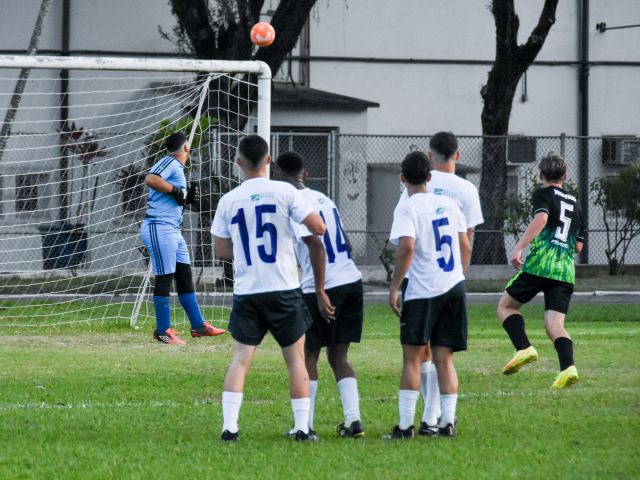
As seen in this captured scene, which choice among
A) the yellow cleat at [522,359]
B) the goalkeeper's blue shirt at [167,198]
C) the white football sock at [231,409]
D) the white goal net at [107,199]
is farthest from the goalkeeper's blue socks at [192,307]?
the white football sock at [231,409]

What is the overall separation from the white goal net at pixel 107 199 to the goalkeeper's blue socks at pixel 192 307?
182 centimetres

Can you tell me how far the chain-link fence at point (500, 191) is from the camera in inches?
966

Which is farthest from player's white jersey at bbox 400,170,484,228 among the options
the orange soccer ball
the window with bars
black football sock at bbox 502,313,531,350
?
the window with bars

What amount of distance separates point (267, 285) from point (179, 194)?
5.33 meters

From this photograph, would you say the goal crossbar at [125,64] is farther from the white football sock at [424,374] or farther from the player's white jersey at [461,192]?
the white football sock at [424,374]

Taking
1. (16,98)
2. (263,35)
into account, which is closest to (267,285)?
(263,35)

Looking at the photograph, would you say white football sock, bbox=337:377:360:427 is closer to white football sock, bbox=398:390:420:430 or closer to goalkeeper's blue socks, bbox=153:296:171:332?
white football sock, bbox=398:390:420:430

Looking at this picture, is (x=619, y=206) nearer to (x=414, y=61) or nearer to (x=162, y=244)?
(x=414, y=61)

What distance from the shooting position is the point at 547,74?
3102 centimetres

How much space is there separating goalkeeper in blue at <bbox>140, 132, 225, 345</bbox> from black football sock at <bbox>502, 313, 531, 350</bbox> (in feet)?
12.5

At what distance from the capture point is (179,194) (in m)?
12.2

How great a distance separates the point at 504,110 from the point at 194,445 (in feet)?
63.6

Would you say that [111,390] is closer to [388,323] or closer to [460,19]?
[388,323]

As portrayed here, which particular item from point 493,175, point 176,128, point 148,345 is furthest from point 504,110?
point 148,345
